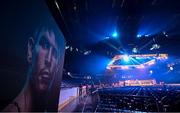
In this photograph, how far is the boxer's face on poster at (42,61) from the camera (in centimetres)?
281

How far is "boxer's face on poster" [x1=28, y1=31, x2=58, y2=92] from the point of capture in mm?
2812

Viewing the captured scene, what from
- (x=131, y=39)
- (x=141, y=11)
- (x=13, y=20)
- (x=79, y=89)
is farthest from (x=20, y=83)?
(x=79, y=89)

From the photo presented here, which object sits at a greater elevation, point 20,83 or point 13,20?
point 13,20

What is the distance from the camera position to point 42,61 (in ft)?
10.3

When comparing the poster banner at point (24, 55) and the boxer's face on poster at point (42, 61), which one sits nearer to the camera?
the poster banner at point (24, 55)

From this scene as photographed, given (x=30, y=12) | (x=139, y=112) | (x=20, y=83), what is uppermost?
(x=30, y=12)

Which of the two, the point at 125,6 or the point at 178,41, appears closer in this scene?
the point at 125,6

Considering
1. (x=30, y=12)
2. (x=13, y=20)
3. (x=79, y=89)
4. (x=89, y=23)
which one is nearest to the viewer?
(x=13, y=20)

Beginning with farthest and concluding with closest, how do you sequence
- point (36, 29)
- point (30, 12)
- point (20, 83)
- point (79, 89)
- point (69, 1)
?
1. point (79, 89)
2. point (69, 1)
3. point (36, 29)
4. point (30, 12)
5. point (20, 83)

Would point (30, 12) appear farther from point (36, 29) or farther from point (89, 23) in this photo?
point (89, 23)

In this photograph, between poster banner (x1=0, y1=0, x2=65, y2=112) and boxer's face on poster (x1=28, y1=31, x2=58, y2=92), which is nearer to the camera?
poster banner (x1=0, y1=0, x2=65, y2=112)

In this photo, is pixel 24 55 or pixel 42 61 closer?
pixel 24 55

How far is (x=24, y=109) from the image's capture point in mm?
2463

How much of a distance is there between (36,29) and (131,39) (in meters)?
5.27
